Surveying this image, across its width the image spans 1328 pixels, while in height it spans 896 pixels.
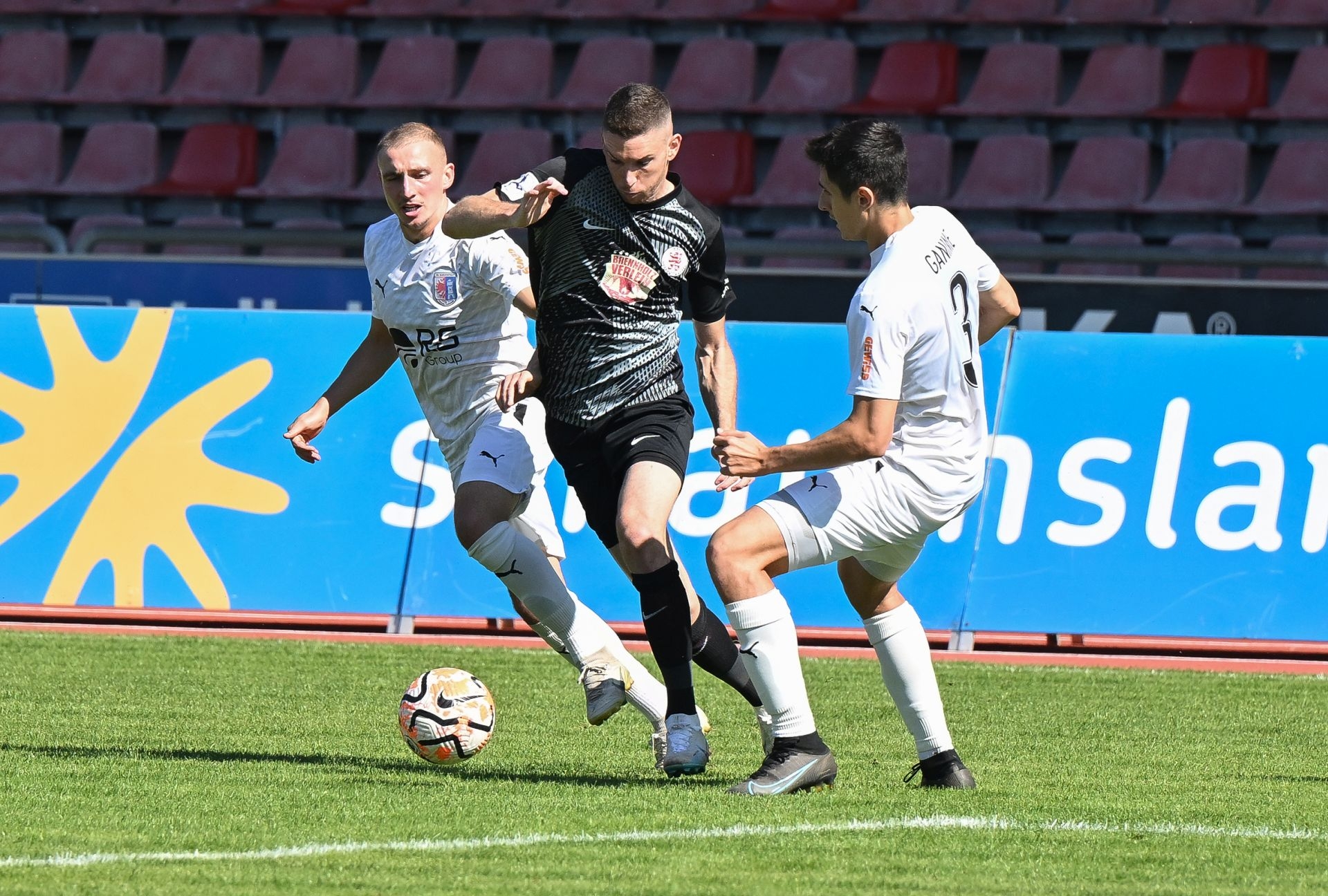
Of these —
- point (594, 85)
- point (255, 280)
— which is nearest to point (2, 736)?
point (255, 280)

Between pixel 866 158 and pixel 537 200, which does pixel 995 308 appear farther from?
pixel 537 200

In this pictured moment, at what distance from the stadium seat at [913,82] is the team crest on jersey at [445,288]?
388 inches

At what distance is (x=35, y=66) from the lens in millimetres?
17812

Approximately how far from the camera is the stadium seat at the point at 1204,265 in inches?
547

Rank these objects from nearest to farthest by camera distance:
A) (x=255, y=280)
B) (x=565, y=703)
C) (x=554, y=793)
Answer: (x=554, y=793), (x=565, y=703), (x=255, y=280)

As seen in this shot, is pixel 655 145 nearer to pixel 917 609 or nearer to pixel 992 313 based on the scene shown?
pixel 992 313

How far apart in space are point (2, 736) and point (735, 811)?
2.73 meters

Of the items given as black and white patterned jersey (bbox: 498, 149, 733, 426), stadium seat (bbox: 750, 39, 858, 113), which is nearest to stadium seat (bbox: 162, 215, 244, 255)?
stadium seat (bbox: 750, 39, 858, 113)

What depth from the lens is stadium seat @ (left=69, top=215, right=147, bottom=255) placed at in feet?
52.5

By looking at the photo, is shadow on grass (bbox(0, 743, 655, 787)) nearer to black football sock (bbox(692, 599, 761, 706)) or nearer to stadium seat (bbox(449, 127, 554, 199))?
black football sock (bbox(692, 599, 761, 706))

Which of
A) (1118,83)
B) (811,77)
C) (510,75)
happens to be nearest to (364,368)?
(811,77)

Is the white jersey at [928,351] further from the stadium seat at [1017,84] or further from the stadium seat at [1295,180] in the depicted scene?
the stadium seat at [1017,84]

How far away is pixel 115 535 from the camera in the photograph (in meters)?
9.47

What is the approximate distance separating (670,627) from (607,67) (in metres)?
11.7
